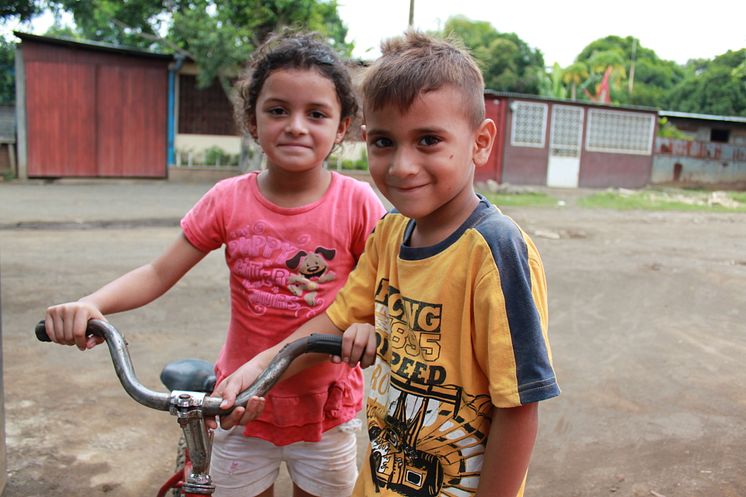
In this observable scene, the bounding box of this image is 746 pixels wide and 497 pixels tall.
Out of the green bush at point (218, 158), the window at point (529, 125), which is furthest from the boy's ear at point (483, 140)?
the window at point (529, 125)

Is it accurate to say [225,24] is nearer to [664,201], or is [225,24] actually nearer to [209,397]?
[664,201]

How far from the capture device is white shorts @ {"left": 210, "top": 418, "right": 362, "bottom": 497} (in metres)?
1.92

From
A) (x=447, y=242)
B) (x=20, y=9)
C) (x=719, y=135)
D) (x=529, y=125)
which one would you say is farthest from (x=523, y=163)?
(x=447, y=242)

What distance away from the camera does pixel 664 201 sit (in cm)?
1700

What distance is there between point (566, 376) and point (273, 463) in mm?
2723

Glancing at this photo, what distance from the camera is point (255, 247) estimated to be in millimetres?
1909

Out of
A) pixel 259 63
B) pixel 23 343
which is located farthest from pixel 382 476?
pixel 23 343

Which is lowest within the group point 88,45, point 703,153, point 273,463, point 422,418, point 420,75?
point 273,463

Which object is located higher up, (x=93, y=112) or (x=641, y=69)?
(x=641, y=69)

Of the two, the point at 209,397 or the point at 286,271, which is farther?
the point at 286,271

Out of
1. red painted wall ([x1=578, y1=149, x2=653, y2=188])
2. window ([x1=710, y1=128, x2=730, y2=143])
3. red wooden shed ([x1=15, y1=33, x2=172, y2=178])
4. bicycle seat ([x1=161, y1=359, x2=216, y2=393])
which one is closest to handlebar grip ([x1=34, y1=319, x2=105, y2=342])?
bicycle seat ([x1=161, y1=359, x2=216, y2=393])

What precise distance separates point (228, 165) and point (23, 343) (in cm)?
1452

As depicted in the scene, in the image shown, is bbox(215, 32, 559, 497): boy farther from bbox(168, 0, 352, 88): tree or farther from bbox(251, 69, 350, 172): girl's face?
bbox(168, 0, 352, 88): tree

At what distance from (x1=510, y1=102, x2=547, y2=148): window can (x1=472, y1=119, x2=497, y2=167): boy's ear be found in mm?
19266
